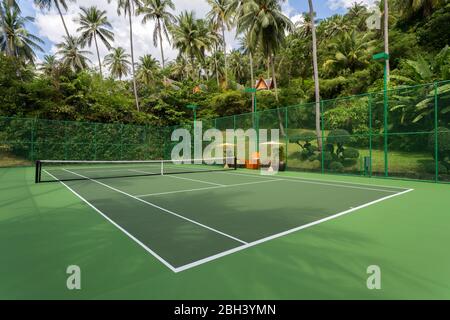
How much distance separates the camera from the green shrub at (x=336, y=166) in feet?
46.6

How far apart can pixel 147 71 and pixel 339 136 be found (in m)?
39.0

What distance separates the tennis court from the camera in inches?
161

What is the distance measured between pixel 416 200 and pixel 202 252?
6.26 meters

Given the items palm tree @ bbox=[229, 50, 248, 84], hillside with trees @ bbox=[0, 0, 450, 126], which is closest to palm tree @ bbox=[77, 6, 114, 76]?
hillside with trees @ bbox=[0, 0, 450, 126]

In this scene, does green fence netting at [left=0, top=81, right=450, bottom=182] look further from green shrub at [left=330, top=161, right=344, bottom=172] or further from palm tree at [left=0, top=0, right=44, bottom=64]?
palm tree at [left=0, top=0, right=44, bottom=64]

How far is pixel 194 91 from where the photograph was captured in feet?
106

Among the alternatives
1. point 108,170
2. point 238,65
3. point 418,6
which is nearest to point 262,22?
point 418,6

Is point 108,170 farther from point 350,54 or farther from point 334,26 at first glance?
point 334,26

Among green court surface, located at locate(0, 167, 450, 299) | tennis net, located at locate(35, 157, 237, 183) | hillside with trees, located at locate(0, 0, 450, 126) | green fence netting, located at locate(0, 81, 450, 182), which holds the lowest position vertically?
green court surface, located at locate(0, 167, 450, 299)

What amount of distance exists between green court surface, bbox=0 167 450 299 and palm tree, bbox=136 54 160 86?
4173 centimetres

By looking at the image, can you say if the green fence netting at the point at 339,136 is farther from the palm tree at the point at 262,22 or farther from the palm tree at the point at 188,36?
the palm tree at the point at 188,36

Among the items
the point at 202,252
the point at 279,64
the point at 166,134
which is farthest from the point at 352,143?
the point at 279,64

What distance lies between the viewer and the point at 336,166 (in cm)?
1434
